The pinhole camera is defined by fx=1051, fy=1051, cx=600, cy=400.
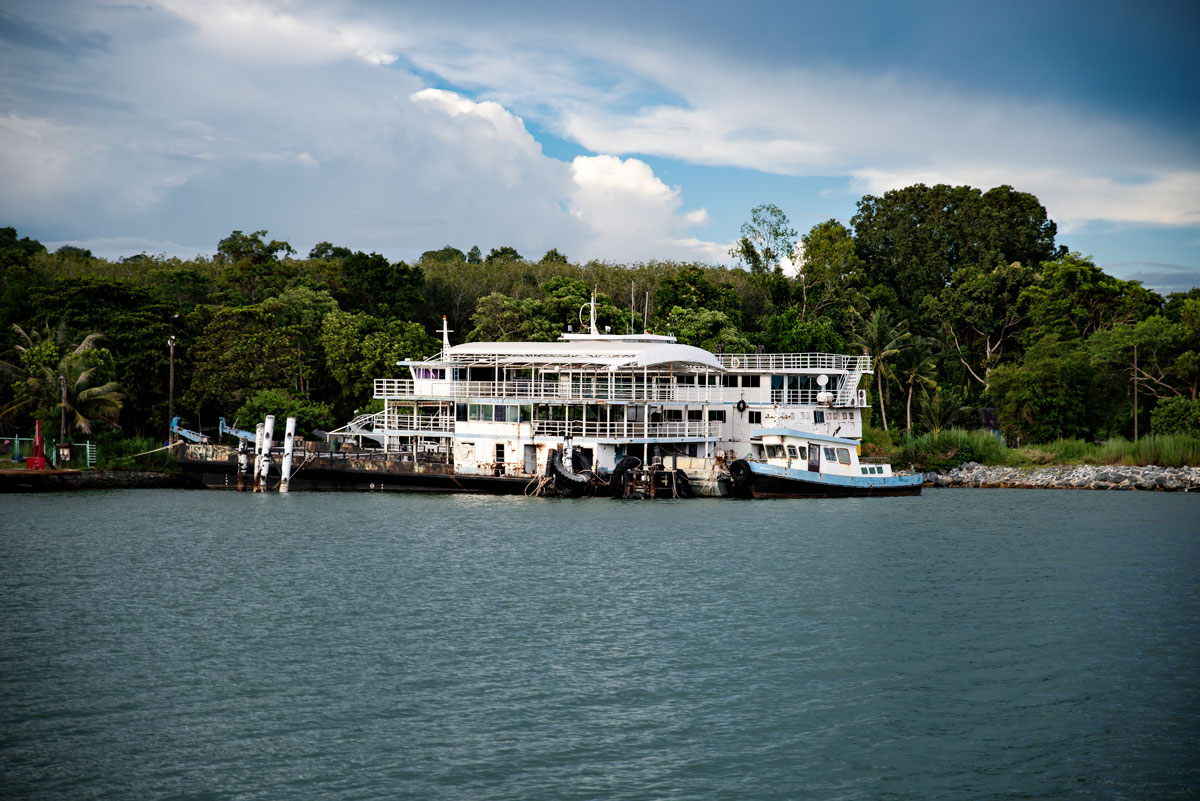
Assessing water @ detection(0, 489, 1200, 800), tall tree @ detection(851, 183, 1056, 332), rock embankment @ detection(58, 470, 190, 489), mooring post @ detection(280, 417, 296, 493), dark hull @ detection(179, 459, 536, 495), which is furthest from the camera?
tall tree @ detection(851, 183, 1056, 332)

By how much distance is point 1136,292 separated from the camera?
72.4 m

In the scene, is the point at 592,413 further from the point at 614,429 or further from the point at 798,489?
the point at 798,489

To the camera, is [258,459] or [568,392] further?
[258,459]

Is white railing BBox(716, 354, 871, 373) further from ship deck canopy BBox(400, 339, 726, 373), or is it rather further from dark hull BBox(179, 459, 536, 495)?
dark hull BBox(179, 459, 536, 495)

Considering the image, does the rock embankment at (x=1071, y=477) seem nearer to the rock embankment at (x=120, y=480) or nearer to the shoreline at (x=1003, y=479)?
the shoreline at (x=1003, y=479)

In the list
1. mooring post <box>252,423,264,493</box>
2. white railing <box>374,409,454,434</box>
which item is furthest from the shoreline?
white railing <box>374,409,454,434</box>

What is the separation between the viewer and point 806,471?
4644cm

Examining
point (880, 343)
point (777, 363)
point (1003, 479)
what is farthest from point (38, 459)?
point (1003, 479)

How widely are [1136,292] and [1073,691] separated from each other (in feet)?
200

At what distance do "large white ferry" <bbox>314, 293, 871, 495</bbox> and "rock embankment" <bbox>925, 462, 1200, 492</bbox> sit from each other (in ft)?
34.4

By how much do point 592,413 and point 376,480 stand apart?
10397 millimetres

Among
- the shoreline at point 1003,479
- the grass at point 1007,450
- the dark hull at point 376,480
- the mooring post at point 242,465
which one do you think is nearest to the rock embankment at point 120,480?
the shoreline at point 1003,479

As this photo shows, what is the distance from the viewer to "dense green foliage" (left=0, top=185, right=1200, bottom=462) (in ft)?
188

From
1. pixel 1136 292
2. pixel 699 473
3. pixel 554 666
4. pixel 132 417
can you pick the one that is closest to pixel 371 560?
pixel 554 666
